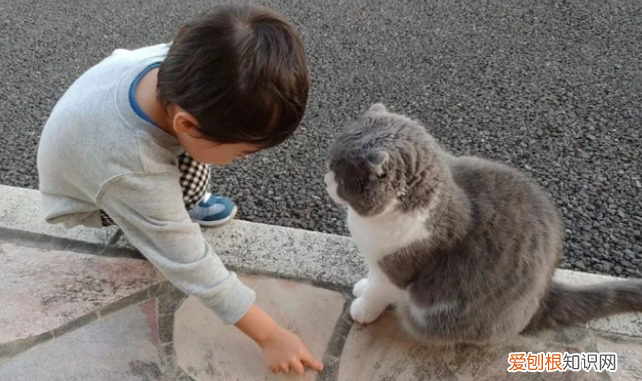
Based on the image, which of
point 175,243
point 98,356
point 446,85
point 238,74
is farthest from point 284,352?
point 446,85

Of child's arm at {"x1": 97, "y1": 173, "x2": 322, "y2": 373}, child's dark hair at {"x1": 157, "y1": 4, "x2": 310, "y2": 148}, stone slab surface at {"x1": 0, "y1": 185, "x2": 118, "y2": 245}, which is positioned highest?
child's dark hair at {"x1": 157, "y1": 4, "x2": 310, "y2": 148}

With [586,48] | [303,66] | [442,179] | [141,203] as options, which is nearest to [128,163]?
[141,203]

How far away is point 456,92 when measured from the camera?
2322 millimetres

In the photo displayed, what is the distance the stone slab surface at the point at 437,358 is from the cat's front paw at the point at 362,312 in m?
0.03

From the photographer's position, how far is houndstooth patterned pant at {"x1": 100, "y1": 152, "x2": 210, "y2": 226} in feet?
4.45

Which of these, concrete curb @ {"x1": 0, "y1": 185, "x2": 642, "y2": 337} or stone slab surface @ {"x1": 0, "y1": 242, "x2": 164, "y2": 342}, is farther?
concrete curb @ {"x1": 0, "y1": 185, "x2": 642, "y2": 337}

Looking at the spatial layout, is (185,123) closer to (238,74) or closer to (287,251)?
(238,74)

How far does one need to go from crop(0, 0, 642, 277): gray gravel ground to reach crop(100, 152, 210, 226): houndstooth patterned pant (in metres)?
0.33

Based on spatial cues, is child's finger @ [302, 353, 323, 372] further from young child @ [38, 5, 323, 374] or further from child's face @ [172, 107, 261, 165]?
child's face @ [172, 107, 261, 165]

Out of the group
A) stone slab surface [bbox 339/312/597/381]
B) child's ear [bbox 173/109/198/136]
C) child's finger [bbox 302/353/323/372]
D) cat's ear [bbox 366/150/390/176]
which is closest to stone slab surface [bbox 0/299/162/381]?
child's finger [bbox 302/353/323/372]

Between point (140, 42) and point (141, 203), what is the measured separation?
5.87 feet

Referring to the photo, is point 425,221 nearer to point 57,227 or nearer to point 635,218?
point 635,218

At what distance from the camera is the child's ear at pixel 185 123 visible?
3.51 feet

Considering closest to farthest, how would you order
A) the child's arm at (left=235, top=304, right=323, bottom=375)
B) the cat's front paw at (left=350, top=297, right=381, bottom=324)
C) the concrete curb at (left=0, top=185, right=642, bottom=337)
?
the child's arm at (left=235, top=304, right=323, bottom=375)
the cat's front paw at (left=350, top=297, right=381, bottom=324)
the concrete curb at (left=0, top=185, right=642, bottom=337)
